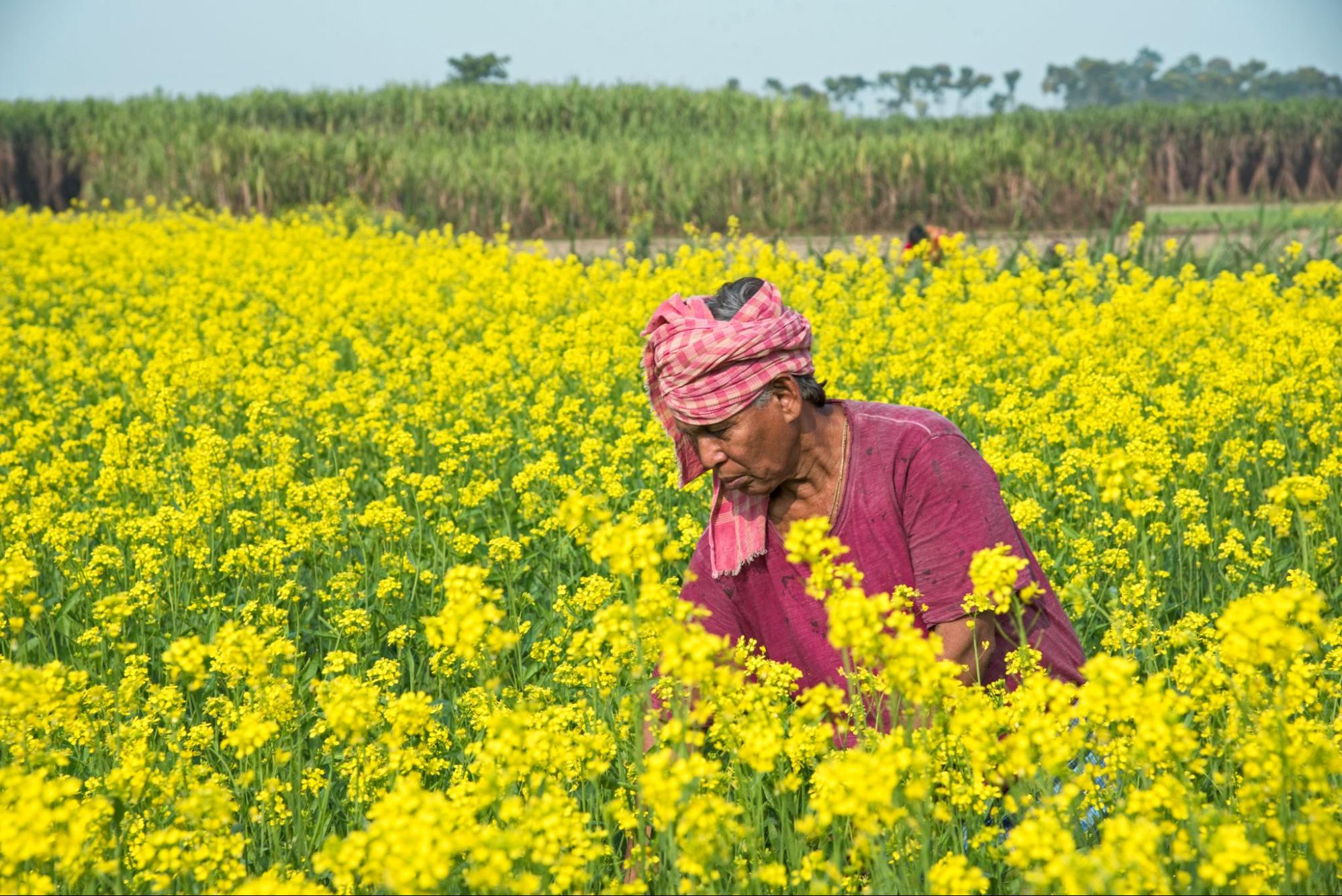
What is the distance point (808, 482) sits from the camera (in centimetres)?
345

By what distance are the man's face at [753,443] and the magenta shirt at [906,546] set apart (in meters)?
0.23

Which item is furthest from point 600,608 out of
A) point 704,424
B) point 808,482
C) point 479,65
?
point 479,65

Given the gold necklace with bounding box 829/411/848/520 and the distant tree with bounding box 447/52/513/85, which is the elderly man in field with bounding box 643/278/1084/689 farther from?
the distant tree with bounding box 447/52/513/85

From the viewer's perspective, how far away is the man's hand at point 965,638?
3.17 m

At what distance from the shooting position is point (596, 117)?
32688 mm

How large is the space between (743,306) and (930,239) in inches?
388

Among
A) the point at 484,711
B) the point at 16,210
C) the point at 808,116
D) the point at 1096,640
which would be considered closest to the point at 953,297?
the point at 1096,640

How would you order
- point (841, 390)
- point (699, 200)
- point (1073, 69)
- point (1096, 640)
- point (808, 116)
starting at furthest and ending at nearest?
point (1073, 69), point (808, 116), point (699, 200), point (841, 390), point (1096, 640)

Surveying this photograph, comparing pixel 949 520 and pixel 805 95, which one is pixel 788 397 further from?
pixel 805 95

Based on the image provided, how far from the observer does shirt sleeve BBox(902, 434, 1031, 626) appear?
10.6 feet

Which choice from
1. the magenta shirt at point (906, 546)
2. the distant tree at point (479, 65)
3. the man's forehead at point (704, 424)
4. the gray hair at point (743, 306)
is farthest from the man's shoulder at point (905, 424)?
the distant tree at point (479, 65)

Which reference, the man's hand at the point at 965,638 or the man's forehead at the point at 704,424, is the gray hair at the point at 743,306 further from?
the man's hand at the point at 965,638

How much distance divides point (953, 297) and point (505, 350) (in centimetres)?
415

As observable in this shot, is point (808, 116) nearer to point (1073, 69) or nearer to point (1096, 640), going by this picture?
point (1096, 640)
